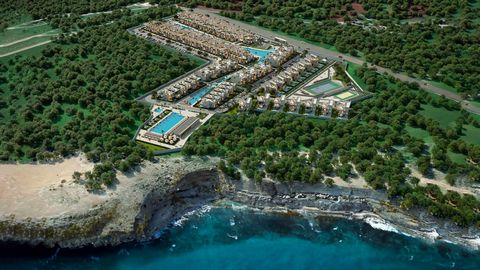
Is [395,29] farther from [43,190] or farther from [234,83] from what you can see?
[43,190]

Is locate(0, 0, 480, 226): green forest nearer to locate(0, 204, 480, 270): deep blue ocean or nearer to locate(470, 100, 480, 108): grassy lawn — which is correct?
locate(470, 100, 480, 108): grassy lawn

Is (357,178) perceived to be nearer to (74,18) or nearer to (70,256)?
(70,256)

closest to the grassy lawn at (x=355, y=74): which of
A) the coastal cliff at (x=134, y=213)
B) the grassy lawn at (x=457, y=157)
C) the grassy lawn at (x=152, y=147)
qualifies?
the grassy lawn at (x=457, y=157)

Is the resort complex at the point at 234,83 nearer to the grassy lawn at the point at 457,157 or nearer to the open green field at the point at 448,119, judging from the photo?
the open green field at the point at 448,119

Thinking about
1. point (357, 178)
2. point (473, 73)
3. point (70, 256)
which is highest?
point (473, 73)

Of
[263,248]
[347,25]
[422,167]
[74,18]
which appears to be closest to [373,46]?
[347,25]

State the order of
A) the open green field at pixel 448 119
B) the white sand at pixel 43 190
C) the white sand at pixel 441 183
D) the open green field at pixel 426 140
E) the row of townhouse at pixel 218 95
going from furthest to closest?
the row of townhouse at pixel 218 95 → the open green field at pixel 448 119 → the open green field at pixel 426 140 → the white sand at pixel 441 183 → the white sand at pixel 43 190
